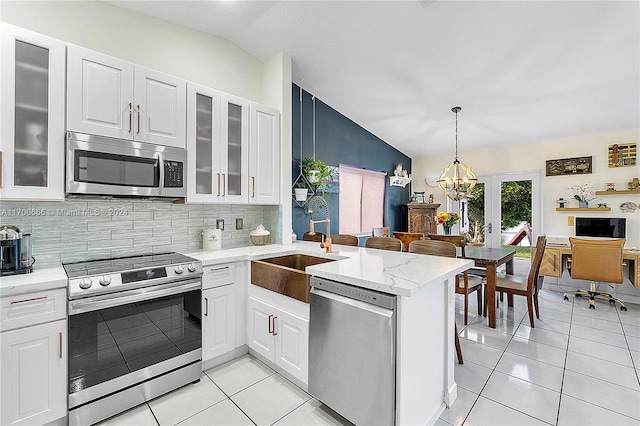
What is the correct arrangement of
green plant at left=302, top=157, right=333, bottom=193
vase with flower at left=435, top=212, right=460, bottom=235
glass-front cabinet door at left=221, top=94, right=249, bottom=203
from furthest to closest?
vase with flower at left=435, top=212, right=460, bottom=235, green plant at left=302, top=157, right=333, bottom=193, glass-front cabinet door at left=221, top=94, right=249, bottom=203

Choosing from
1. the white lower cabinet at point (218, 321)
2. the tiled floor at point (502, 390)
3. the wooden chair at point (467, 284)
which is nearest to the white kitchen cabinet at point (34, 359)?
the tiled floor at point (502, 390)

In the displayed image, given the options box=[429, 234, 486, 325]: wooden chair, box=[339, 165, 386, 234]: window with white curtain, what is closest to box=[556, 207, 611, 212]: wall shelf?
box=[429, 234, 486, 325]: wooden chair

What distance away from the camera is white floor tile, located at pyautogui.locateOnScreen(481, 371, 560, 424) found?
1.91 metres

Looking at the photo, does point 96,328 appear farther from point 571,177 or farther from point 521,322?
point 571,177

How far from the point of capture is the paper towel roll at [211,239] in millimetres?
2883

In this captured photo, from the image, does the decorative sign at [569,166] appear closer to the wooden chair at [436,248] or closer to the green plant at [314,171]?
the wooden chair at [436,248]

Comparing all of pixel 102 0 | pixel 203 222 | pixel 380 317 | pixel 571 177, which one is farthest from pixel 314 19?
pixel 571 177

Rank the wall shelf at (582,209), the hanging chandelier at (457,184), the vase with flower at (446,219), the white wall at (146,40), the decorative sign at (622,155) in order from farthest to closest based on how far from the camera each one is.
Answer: the vase with flower at (446,219), the wall shelf at (582,209), the decorative sign at (622,155), the hanging chandelier at (457,184), the white wall at (146,40)

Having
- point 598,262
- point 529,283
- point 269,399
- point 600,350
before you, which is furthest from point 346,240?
point 598,262

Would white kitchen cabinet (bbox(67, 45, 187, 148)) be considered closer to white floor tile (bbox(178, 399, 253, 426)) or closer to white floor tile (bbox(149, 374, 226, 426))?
white floor tile (bbox(149, 374, 226, 426))

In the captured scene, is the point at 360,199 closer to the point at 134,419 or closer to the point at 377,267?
the point at 377,267

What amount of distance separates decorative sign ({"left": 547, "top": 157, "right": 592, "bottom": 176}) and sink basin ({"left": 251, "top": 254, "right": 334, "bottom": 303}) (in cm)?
457

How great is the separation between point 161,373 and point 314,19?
3.29 m

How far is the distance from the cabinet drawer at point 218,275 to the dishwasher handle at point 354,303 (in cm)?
93
